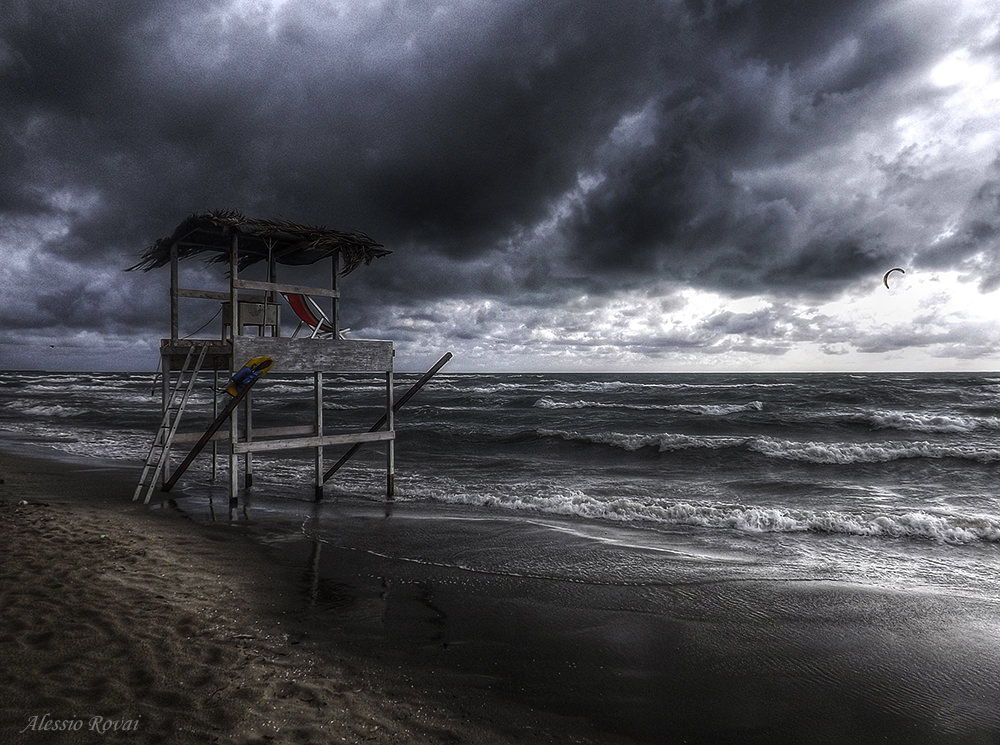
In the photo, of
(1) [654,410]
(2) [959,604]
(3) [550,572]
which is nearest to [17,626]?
(3) [550,572]

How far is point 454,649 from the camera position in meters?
4.98

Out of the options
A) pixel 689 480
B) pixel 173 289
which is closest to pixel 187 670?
pixel 173 289

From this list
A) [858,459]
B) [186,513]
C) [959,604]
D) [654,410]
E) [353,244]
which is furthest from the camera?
[654,410]

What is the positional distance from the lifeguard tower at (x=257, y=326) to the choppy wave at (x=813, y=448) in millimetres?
12239

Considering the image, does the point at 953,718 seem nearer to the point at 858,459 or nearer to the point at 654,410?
the point at 858,459

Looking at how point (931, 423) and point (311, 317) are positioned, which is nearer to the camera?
point (311, 317)

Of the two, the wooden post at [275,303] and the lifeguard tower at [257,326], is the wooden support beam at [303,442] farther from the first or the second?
the wooden post at [275,303]

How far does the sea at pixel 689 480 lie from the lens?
8.52 meters

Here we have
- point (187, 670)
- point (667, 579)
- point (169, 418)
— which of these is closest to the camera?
point (187, 670)

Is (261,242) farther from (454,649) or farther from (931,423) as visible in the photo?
(931,423)

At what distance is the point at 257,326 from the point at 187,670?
309 inches

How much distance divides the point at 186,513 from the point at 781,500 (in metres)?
12.5

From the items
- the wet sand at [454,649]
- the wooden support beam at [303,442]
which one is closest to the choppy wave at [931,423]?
the wet sand at [454,649]

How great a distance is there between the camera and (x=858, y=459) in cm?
1766
